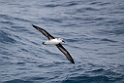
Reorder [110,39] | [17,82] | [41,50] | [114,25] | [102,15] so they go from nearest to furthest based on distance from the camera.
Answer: [17,82] → [41,50] → [110,39] → [114,25] → [102,15]

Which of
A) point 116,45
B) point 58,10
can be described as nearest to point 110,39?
point 116,45

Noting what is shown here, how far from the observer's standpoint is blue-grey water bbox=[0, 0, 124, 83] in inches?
858

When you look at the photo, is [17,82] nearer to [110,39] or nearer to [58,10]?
[110,39]

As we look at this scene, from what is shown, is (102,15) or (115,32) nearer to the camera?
(115,32)

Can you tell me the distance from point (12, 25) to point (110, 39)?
24.6 feet

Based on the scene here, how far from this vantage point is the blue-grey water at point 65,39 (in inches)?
858

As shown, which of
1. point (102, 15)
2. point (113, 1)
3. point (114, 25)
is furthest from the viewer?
point (113, 1)

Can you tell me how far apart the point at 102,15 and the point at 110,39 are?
5130 millimetres

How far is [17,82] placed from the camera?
2058 cm

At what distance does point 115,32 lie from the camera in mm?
A: 28422

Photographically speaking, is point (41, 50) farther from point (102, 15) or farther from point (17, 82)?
point (102, 15)

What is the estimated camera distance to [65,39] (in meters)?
26.4

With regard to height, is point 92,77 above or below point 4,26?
below

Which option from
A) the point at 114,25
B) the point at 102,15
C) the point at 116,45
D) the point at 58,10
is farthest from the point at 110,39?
the point at 58,10
